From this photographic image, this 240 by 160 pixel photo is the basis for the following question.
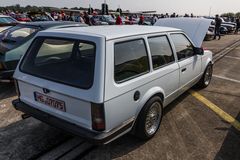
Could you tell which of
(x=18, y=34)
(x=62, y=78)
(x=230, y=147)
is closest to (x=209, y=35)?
(x=18, y=34)

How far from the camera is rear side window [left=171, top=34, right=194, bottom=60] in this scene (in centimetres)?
413

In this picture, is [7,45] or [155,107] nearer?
[155,107]

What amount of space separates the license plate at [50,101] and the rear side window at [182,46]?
227 cm

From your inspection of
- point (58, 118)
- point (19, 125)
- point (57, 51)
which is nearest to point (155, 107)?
point (58, 118)

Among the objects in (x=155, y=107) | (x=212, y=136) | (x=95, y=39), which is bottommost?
(x=212, y=136)

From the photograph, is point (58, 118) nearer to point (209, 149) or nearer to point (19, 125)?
point (19, 125)

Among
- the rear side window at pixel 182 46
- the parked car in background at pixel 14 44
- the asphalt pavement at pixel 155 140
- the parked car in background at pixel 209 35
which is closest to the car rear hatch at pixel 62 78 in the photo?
the asphalt pavement at pixel 155 140

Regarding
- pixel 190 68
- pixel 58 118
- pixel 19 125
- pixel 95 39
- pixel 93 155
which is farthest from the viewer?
pixel 190 68

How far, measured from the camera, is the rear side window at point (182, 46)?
163 inches

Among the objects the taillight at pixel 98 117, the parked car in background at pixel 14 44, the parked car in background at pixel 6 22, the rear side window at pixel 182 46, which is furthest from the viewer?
the parked car in background at pixel 6 22

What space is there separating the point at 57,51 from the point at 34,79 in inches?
24.7

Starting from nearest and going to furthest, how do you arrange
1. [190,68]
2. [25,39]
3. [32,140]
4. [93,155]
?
[93,155]
[32,140]
[190,68]
[25,39]

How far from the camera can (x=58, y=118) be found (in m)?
2.93

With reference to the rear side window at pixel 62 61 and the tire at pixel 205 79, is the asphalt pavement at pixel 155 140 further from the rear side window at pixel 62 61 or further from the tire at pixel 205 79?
the tire at pixel 205 79
